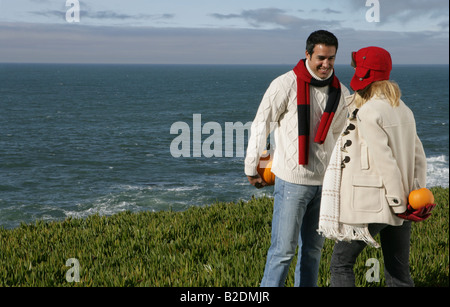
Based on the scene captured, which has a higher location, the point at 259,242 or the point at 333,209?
the point at 333,209

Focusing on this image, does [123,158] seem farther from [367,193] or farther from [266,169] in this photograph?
[367,193]

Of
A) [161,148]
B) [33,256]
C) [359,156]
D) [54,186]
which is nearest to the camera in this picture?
[359,156]

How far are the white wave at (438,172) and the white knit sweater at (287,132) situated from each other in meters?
23.0

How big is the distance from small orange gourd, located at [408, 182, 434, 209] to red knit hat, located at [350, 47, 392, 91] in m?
0.80

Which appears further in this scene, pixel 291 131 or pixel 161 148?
pixel 161 148

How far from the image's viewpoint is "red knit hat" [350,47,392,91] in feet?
11.0

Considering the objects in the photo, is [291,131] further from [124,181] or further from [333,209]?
[124,181]

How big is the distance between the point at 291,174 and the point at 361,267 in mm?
2232

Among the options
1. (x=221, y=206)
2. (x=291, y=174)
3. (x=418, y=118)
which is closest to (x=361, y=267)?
(x=291, y=174)

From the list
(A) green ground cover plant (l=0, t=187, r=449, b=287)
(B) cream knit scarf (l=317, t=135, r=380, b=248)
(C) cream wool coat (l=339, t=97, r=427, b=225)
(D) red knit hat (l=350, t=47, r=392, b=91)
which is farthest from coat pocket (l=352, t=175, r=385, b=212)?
(A) green ground cover plant (l=0, t=187, r=449, b=287)

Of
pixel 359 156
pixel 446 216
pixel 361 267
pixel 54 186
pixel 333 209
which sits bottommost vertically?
pixel 54 186

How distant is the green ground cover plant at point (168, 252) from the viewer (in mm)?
5117

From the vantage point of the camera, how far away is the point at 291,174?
3.73 meters
